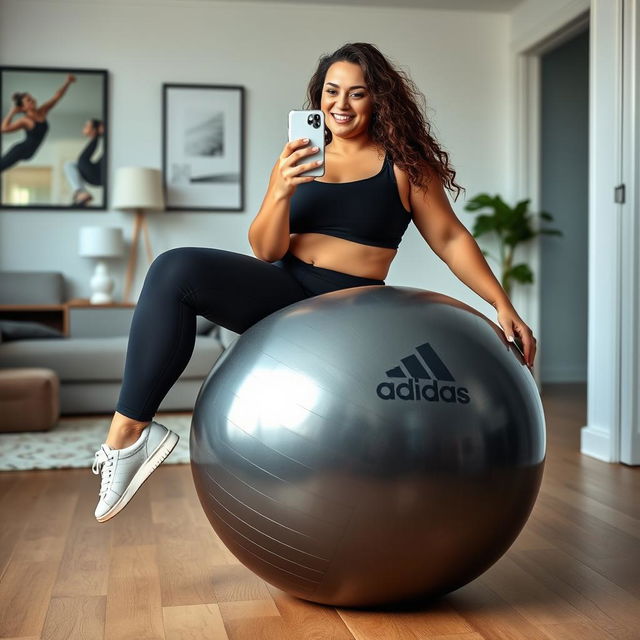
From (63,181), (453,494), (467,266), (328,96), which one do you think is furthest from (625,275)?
(63,181)

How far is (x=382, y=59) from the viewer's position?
79.4 inches

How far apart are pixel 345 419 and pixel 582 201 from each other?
229 inches

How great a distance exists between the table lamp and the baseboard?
3.37 meters

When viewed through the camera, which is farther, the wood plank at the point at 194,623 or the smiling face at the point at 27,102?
the smiling face at the point at 27,102

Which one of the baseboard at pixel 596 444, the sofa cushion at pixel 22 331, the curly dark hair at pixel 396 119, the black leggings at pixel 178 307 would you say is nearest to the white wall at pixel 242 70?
the sofa cushion at pixel 22 331

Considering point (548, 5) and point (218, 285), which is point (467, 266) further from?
point (548, 5)

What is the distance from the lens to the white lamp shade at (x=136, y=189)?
587 cm

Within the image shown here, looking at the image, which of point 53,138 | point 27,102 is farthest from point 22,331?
point 27,102

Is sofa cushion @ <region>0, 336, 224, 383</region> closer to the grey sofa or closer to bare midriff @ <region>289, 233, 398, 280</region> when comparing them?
the grey sofa

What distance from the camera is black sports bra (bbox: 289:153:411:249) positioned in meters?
1.93

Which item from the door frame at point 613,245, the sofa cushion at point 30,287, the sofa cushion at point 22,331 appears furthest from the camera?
the sofa cushion at point 30,287

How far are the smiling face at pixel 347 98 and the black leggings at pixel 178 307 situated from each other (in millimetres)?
400

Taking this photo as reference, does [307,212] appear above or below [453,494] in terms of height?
above

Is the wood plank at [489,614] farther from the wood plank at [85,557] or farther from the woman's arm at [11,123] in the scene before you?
the woman's arm at [11,123]
